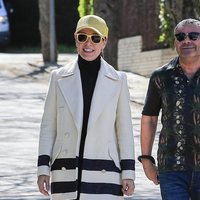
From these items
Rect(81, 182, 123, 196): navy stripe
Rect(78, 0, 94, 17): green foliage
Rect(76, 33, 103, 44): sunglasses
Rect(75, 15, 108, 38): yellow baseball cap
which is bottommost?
Rect(78, 0, 94, 17): green foliage

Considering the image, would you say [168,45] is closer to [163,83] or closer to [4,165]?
[4,165]

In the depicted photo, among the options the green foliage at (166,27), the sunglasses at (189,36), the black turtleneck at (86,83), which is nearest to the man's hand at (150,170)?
the black turtleneck at (86,83)

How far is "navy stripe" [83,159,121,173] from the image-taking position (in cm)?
527

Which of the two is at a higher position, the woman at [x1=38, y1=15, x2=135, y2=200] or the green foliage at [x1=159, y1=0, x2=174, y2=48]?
the woman at [x1=38, y1=15, x2=135, y2=200]

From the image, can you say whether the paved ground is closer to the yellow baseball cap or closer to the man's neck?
the man's neck

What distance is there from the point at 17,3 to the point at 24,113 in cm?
1835

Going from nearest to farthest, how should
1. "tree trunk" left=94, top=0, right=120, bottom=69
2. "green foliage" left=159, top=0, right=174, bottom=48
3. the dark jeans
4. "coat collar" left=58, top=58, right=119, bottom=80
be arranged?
the dark jeans < "coat collar" left=58, top=58, right=119, bottom=80 < "tree trunk" left=94, top=0, right=120, bottom=69 < "green foliage" left=159, top=0, right=174, bottom=48

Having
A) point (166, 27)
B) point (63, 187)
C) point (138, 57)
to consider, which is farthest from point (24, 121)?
point (63, 187)

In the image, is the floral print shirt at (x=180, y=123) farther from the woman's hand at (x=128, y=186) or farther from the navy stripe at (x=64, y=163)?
the navy stripe at (x=64, y=163)

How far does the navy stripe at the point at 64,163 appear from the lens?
5266mm

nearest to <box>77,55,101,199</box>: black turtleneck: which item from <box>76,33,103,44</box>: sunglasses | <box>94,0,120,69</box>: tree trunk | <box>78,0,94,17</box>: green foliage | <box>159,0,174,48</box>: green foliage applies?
<box>76,33,103,44</box>: sunglasses

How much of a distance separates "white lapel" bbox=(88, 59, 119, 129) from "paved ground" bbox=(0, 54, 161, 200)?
13.3ft

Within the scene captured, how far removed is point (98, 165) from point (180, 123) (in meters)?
0.56

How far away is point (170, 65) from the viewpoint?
18.0 ft
